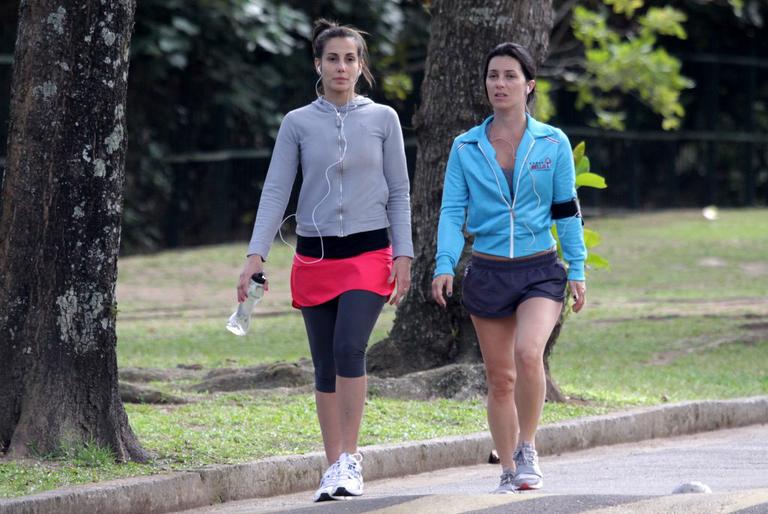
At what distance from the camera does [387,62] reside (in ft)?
73.6

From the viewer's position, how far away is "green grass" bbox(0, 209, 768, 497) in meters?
7.75

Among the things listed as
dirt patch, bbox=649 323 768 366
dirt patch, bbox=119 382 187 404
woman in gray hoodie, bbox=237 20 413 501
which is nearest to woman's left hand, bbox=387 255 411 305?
woman in gray hoodie, bbox=237 20 413 501

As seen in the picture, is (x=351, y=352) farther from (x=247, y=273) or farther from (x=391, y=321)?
(x=391, y=321)

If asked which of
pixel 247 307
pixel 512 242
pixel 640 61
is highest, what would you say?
pixel 640 61

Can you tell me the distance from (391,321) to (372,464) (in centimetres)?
685

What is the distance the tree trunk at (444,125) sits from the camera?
9.84 metres

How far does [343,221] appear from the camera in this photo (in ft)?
21.5

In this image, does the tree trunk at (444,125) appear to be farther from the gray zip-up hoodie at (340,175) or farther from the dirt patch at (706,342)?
the gray zip-up hoodie at (340,175)

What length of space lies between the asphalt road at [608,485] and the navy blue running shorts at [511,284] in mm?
746

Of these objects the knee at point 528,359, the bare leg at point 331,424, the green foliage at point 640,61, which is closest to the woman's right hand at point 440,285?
the knee at point 528,359

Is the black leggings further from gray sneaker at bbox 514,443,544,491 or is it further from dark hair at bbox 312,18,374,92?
dark hair at bbox 312,18,374,92

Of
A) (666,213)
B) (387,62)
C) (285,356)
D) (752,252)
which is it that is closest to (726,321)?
(285,356)

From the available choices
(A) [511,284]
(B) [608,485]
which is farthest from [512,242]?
(B) [608,485]

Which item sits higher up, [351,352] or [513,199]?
[513,199]
